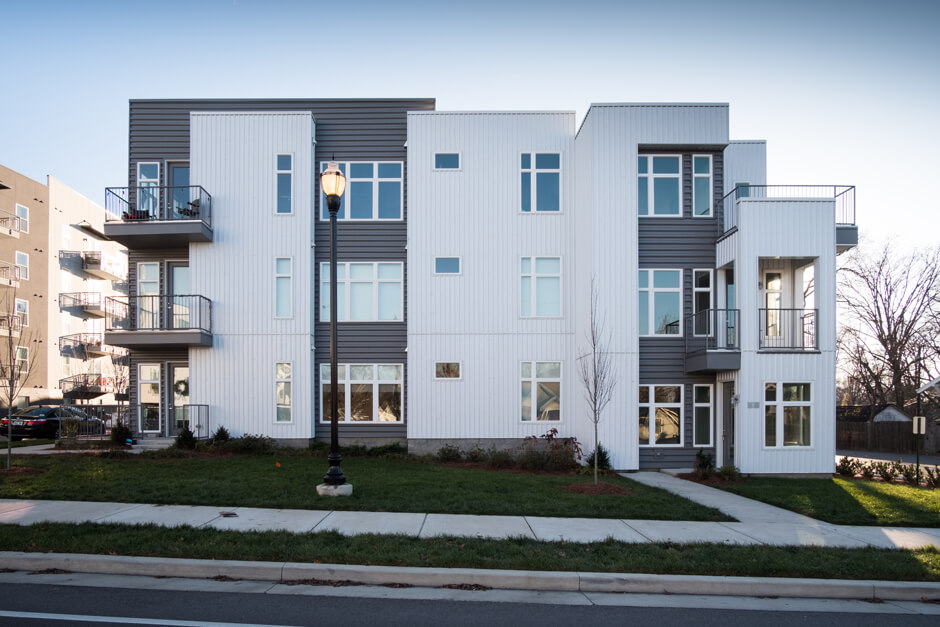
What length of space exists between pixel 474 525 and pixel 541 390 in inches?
385

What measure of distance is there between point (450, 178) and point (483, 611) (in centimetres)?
1474

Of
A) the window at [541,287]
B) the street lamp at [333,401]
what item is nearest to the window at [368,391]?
the window at [541,287]

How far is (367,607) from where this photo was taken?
6.15 metres

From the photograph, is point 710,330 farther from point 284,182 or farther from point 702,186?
point 284,182

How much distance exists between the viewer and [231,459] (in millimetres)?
16172

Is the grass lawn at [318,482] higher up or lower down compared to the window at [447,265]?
lower down

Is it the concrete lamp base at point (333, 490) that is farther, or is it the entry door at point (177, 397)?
the entry door at point (177, 397)

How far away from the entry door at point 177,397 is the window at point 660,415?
13.8 m

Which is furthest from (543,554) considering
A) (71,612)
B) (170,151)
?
(170,151)

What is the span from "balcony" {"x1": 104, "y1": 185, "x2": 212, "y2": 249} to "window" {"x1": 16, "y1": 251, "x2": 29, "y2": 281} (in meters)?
21.2

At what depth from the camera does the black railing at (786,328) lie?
16952mm

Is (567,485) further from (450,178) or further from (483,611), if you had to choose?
(450,178)

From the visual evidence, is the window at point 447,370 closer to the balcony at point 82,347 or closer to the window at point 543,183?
the window at point 543,183

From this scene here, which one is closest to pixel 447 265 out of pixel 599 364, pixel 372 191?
pixel 372 191
